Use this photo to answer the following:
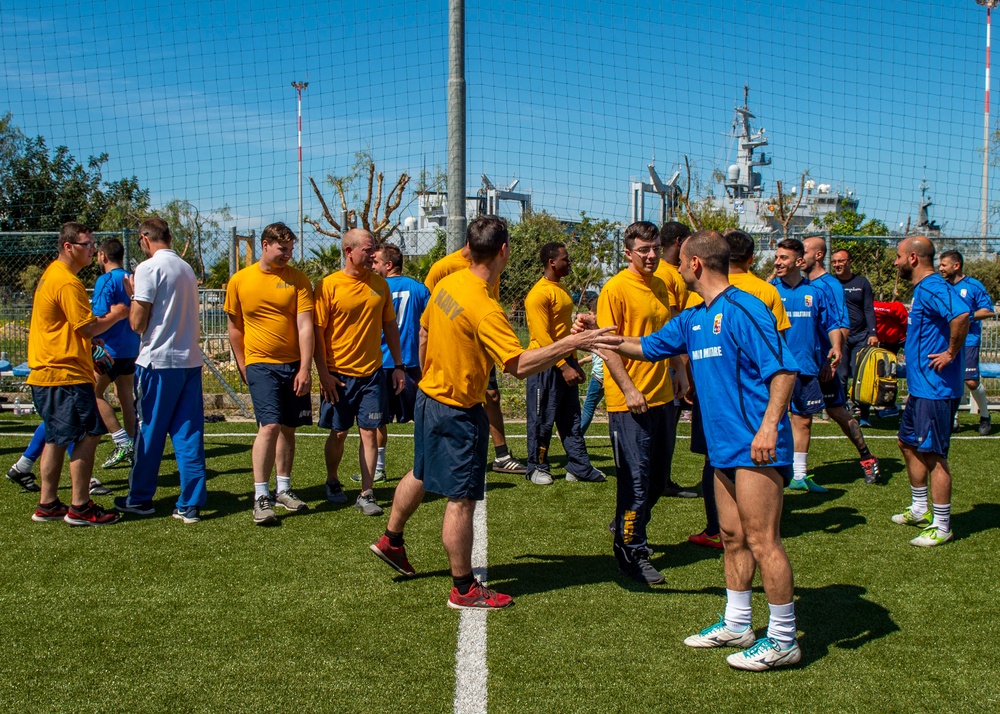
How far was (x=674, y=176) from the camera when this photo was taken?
1323cm

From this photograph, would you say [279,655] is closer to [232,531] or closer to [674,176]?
[232,531]

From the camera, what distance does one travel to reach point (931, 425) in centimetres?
533

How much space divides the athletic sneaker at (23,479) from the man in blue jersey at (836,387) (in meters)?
6.52

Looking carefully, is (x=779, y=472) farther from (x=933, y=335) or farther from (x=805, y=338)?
(x=805, y=338)

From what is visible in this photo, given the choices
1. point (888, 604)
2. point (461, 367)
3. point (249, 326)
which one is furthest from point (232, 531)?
point (888, 604)

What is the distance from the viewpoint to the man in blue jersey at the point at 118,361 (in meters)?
7.38

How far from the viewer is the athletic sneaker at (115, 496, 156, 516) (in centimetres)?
604

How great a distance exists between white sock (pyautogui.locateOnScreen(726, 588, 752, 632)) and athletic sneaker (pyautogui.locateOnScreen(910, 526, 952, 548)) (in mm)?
2229

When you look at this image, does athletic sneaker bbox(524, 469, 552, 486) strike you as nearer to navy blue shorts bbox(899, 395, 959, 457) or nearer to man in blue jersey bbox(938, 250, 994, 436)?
navy blue shorts bbox(899, 395, 959, 457)

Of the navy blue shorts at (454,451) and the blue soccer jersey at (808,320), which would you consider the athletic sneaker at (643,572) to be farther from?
the blue soccer jersey at (808,320)

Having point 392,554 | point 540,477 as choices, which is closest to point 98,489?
point 392,554

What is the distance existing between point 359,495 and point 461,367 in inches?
102

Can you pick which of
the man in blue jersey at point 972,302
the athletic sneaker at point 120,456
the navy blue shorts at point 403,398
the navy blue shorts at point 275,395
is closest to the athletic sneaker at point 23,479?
the athletic sneaker at point 120,456

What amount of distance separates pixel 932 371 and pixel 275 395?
4.44m
